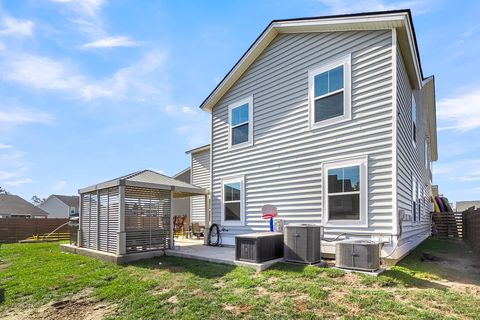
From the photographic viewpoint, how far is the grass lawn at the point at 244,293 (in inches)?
164

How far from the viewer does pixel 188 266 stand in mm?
7336

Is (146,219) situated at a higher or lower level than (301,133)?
lower

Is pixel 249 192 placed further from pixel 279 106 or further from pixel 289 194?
pixel 279 106

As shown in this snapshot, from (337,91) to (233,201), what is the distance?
4.75m

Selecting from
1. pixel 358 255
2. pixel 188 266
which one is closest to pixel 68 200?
pixel 188 266

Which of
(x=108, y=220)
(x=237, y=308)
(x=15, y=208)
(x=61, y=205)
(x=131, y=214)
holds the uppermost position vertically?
(x=131, y=214)

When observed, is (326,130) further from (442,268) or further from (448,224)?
(448,224)

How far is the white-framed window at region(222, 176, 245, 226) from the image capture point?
9.91 metres

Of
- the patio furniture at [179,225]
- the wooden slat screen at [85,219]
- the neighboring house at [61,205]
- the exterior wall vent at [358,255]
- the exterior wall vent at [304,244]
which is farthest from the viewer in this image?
the neighboring house at [61,205]

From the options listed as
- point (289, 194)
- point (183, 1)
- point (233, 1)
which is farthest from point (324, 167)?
point (183, 1)

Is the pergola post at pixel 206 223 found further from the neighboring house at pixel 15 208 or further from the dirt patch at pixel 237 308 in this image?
the neighboring house at pixel 15 208

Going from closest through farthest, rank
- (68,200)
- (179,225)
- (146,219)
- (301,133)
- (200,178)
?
1. (301,133)
2. (146,219)
3. (200,178)
4. (179,225)
5. (68,200)

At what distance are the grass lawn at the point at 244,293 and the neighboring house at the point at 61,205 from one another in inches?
1623

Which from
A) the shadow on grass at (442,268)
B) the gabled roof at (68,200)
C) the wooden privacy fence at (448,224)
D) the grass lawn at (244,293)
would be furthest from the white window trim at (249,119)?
the gabled roof at (68,200)
